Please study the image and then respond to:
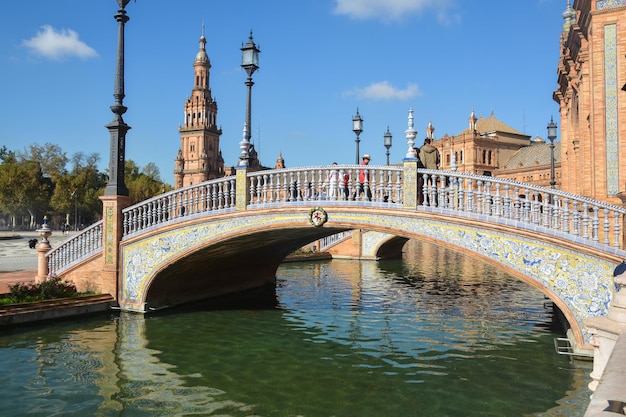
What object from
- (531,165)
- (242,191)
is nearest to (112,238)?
(242,191)

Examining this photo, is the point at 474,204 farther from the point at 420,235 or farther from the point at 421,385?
the point at 421,385

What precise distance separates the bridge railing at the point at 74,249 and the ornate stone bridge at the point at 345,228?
0.03m

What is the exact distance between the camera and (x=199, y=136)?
4289 inches

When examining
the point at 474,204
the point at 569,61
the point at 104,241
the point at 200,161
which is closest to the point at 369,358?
the point at 474,204

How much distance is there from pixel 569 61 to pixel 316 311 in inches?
635

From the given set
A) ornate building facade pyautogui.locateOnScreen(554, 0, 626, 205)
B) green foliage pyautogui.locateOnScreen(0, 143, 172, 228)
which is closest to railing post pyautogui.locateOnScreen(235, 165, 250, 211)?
ornate building facade pyautogui.locateOnScreen(554, 0, 626, 205)

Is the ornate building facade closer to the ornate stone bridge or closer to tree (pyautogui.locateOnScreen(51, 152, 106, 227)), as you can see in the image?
the ornate stone bridge

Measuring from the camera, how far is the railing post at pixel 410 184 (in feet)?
38.8

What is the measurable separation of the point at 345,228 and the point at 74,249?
8.31 m

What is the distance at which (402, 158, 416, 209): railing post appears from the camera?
11820 mm

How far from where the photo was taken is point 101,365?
402 inches

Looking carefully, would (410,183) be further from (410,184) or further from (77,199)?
(77,199)

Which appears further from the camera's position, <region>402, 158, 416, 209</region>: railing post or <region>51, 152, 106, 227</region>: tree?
<region>51, 152, 106, 227</region>: tree

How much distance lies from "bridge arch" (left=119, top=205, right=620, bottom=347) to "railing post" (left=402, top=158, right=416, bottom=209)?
0.81 ft
